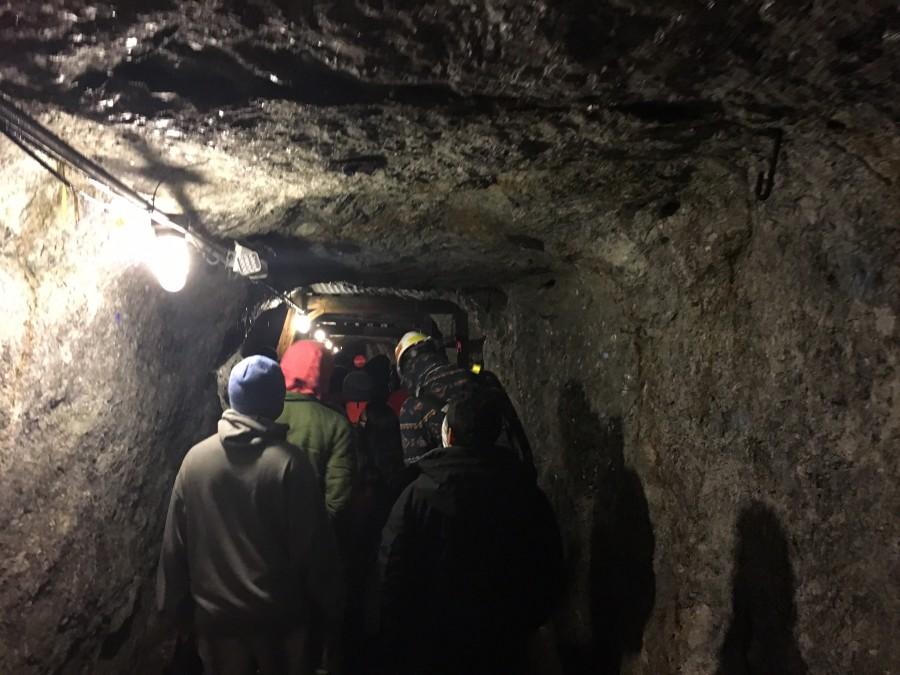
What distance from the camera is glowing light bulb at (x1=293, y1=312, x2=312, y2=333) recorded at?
566 centimetres

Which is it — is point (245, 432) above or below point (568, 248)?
below

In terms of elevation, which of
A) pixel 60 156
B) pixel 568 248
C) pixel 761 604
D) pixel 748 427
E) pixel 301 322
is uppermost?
pixel 60 156

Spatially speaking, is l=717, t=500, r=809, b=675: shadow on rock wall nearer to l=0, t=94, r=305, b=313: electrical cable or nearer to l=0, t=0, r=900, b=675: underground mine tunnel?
l=0, t=0, r=900, b=675: underground mine tunnel

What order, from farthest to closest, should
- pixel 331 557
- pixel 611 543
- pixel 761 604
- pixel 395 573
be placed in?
pixel 611 543 → pixel 331 557 → pixel 395 573 → pixel 761 604

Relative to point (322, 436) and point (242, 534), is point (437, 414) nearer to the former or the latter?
point (322, 436)

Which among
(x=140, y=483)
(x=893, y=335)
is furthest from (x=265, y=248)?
(x=893, y=335)

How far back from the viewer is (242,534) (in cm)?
233

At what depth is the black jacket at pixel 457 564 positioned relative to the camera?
2.32 metres

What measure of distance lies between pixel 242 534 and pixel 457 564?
2.93 ft

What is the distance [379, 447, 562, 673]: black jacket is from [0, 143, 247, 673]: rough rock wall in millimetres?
1149

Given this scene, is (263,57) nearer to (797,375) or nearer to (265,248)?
(797,375)

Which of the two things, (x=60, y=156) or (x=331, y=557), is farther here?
(x=331, y=557)

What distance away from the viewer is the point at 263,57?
138 centimetres

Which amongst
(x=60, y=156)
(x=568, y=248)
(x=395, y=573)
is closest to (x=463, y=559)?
(x=395, y=573)
